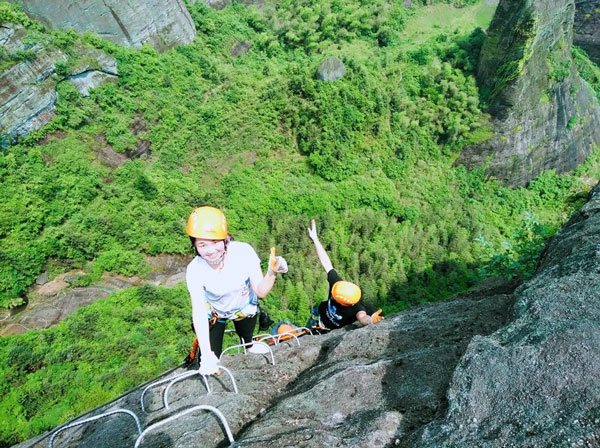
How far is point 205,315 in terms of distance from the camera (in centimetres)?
340

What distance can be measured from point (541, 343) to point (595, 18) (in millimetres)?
41638

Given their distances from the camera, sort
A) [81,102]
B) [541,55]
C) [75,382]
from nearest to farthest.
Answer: [75,382] → [81,102] → [541,55]

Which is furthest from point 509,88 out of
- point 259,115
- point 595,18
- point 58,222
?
point 58,222

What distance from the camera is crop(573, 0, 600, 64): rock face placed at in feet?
104

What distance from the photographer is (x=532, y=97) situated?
20.7m

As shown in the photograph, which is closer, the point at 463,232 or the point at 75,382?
the point at 75,382

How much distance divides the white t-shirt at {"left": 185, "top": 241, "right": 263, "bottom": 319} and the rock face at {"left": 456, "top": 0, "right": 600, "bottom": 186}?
20767mm

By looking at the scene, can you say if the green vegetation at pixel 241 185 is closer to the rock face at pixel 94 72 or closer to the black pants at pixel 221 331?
the rock face at pixel 94 72

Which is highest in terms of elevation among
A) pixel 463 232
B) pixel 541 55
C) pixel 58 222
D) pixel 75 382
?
pixel 58 222

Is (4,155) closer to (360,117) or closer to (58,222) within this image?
(58,222)

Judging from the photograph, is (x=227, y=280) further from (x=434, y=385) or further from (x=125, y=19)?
(x=125, y=19)

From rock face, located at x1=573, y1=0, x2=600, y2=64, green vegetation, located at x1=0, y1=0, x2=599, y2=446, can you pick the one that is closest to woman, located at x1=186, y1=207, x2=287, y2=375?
green vegetation, located at x1=0, y1=0, x2=599, y2=446

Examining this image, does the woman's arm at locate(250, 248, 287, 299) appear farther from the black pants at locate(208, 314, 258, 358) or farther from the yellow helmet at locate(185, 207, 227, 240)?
the black pants at locate(208, 314, 258, 358)

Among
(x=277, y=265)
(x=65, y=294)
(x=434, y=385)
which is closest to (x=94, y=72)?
(x=65, y=294)
